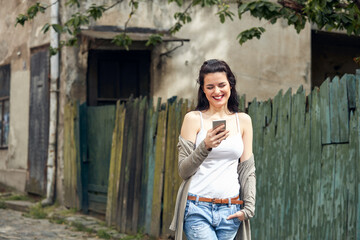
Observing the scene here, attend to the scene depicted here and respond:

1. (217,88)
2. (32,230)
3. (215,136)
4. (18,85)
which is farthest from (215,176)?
(18,85)

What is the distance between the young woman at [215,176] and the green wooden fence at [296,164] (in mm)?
1805

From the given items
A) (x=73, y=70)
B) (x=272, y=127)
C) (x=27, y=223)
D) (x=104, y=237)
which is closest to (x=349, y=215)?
(x=272, y=127)

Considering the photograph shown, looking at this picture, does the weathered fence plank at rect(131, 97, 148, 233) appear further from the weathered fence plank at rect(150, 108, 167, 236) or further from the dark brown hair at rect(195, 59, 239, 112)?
the dark brown hair at rect(195, 59, 239, 112)

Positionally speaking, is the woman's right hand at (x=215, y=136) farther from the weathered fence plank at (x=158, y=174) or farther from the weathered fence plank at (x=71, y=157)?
the weathered fence plank at (x=71, y=157)

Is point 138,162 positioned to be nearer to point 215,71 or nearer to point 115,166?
point 115,166

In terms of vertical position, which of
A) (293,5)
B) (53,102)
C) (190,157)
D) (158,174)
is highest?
(293,5)

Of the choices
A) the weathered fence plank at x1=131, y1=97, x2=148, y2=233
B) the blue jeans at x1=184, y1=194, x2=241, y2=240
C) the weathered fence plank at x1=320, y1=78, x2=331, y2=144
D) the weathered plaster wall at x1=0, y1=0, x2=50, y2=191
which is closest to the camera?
the blue jeans at x1=184, y1=194, x2=241, y2=240

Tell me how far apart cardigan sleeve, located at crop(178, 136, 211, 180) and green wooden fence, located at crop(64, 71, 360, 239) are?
2.09m

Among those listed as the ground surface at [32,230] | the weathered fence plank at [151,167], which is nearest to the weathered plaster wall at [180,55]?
the ground surface at [32,230]

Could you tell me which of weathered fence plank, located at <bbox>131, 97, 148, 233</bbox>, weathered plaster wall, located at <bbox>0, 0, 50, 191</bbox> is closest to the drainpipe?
weathered plaster wall, located at <bbox>0, 0, 50, 191</bbox>

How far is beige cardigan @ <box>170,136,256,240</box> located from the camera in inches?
129

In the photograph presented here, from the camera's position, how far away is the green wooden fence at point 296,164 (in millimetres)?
5074

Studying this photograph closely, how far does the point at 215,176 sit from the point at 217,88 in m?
0.50

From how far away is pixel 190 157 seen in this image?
130 inches
